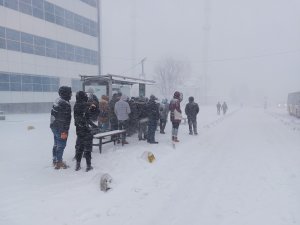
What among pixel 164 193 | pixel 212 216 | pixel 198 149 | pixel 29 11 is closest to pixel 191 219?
pixel 212 216

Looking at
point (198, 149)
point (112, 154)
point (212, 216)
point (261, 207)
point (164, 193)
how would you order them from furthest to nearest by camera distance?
1. point (198, 149)
2. point (112, 154)
3. point (164, 193)
4. point (261, 207)
5. point (212, 216)

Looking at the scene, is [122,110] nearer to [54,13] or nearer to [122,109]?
[122,109]

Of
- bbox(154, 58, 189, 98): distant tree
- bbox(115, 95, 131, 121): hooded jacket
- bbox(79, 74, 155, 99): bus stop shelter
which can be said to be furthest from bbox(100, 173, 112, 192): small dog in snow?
bbox(154, 58, 189, 98): distant tree

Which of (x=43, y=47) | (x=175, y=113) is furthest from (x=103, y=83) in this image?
(x=43, y=47)

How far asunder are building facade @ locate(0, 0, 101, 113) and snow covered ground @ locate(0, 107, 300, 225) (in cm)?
1870

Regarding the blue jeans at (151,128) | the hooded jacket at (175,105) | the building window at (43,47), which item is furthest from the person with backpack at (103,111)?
the building window at (43,47)

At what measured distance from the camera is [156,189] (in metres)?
Result: 5.30

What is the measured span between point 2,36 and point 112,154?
70.2 feet

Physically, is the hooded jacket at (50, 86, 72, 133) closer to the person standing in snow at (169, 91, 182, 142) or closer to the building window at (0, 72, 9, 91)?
the person standing in snow at (169, 91, 182, 142)

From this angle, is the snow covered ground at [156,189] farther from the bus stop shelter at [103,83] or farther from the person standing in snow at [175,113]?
the bus stop shelter at [103,83]

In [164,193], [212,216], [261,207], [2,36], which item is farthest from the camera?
[2,36]

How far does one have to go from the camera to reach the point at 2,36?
75.6 ft

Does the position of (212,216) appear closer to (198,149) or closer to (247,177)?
(247,177)

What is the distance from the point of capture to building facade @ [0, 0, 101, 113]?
2381 centimetres
